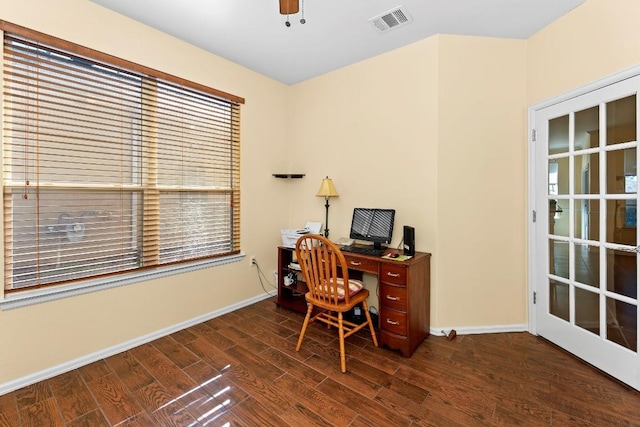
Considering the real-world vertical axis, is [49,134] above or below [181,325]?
above

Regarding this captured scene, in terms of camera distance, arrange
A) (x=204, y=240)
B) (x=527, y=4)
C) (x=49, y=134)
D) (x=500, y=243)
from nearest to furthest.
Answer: (x=49, y=134) → (x=527, y=4) → (x=500, y=243) → (x=204, y=240)

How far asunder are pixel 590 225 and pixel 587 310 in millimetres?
653

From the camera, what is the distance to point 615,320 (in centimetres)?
200

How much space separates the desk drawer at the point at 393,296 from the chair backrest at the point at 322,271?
1.05 ft

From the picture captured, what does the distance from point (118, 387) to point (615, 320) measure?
11.3 feet

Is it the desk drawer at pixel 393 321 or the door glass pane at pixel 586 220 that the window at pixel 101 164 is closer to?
the desk drawer at pixel 393 321

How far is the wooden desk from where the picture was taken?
2256mm

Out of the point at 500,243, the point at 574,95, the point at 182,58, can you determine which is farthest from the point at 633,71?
the point at 182,58

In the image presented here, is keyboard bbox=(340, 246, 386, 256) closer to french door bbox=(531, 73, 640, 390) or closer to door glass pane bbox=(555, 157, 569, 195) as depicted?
french door bbox=(531, 73, 640, 390)

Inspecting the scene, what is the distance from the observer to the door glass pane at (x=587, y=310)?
2105mm

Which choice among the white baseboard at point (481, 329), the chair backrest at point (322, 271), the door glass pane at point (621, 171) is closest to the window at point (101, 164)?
the chair backrest at point (322, 271)

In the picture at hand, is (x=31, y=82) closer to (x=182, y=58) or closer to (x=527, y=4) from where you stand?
(x=182, y=58)

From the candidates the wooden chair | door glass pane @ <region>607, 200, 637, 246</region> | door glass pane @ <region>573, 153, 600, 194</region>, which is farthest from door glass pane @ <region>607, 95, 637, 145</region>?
the wooden chair

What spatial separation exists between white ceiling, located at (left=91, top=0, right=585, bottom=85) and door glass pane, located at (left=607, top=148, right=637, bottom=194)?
119 centimetres
